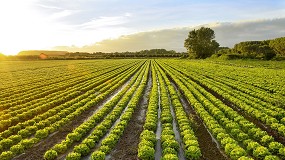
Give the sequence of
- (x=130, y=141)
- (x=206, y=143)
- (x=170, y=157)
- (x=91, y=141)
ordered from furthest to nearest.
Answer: (x=130, y=141) < (x=206, y=143) < (x=91, y=141) < (x=170, y=157)

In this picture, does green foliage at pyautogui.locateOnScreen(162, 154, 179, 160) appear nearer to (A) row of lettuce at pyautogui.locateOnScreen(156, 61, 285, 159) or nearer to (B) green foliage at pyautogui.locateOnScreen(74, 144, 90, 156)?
(A) row of lettuce at pyautogui.locateOnScreen(156, 61, 285, 159)

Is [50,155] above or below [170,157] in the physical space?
below

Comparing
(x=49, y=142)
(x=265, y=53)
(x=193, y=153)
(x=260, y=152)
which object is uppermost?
(x=265, y=53)

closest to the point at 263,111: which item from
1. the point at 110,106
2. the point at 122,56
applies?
the point at 110,106

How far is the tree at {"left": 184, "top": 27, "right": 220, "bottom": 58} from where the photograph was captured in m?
123

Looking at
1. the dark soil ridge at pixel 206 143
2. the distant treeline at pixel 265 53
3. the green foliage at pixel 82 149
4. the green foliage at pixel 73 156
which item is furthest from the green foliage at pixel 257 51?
the green foliage at pixel 73 156

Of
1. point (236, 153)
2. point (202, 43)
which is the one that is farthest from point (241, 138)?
point (202, 43)

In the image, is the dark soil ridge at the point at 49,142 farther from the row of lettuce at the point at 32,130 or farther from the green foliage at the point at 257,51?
the green foliage at the point at 257,51

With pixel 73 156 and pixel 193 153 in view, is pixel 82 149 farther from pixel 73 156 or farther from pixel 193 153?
pixel 193 153

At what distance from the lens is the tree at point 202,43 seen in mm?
122750

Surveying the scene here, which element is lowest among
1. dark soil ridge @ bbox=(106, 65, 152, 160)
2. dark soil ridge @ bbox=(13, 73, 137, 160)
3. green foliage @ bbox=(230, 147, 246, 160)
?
dark soil ridge @ bbox=(13, 73, 137, 160)

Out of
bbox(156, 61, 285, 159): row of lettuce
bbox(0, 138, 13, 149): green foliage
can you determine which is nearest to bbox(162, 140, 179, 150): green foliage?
bbox(156, 61, 285, 159): row of lettuce

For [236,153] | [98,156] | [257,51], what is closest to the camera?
[236,153]

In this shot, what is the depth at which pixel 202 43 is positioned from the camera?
12300 cm
